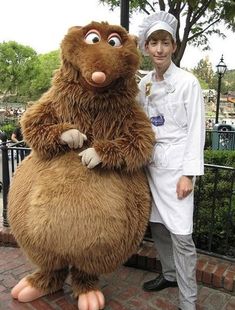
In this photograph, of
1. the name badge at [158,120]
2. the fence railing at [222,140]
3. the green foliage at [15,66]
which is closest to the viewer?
the name badge at [158,120]

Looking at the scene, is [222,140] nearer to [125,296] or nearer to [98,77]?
[125,296]

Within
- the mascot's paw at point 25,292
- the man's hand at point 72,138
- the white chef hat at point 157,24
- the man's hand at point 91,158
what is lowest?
the mascot's paw at point 25,292

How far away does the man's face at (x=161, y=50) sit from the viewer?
8.89 ft

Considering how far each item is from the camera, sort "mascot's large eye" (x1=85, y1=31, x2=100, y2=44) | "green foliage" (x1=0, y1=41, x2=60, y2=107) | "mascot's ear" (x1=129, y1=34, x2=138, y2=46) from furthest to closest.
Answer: "green foliage" (x1=0, y1=41, x2=60, y2=107)
"mascot's ear" (x1=129, y1=34, x2=138, y2=46)
"mascot's large eye" (x1=85, y1=31, x2=100, y2=44)

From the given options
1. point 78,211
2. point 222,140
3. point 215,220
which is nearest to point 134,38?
point 78,211

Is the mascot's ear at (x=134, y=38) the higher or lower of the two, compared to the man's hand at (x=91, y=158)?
higher

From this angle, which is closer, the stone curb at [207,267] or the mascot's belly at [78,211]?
the mascot's belly at [78,211]

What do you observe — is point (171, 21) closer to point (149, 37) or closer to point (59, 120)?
point (149, 37)

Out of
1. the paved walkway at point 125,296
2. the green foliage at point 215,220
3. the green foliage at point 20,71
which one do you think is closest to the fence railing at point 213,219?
the green foliage at point 215,220

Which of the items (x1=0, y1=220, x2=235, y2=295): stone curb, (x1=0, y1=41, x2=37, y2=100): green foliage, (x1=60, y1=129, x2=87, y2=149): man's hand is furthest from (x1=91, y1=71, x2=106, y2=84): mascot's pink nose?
(x1=0, y1=41, x2=37, y2=100): green foliage

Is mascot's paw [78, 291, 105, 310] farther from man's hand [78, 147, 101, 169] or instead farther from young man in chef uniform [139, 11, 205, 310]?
man's hand [78, 147, 101, 169]

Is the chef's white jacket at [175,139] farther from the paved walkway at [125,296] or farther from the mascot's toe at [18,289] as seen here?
the mascot's toe at [18,289]

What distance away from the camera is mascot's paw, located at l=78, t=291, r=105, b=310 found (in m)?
2.92

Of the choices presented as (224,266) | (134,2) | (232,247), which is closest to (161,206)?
(224,266)
